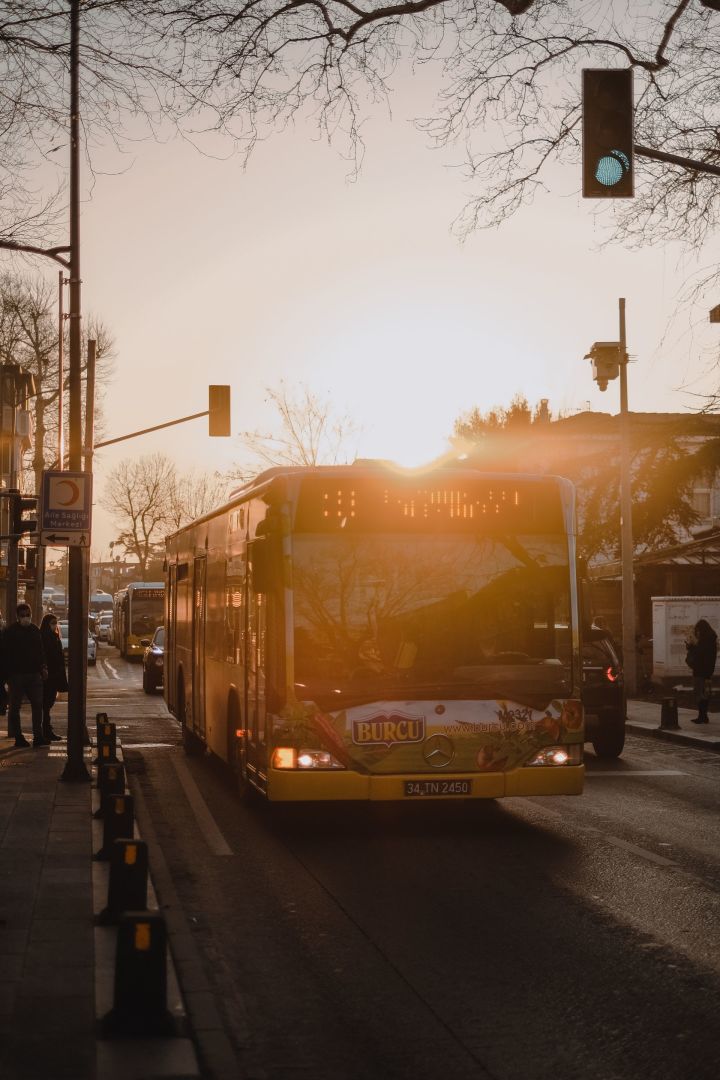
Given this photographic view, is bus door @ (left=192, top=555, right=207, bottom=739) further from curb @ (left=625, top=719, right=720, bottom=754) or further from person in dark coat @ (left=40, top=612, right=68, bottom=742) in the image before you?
curb @ (left=625, top=719, right=720, bottom=754)

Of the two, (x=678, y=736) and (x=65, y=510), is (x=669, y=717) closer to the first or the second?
(x=678, y=736)

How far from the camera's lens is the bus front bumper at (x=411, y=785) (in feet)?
35.2

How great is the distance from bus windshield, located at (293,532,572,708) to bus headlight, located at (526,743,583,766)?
38 centimetres

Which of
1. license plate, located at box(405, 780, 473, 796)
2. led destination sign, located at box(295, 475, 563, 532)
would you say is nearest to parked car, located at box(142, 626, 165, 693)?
led destination sign, located at box(295, 475, 563, 532)

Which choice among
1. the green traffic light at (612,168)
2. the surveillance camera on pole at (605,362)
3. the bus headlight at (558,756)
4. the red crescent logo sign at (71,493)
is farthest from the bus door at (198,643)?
the surveillance camera on pole at (605,362)

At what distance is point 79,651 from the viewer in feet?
52.6

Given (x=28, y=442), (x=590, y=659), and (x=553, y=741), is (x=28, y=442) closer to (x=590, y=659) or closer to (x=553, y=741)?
(x=590, y=659)

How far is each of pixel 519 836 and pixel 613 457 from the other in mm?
36289

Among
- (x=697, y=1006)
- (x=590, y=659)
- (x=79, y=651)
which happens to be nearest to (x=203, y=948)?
(x=697, y=1006)

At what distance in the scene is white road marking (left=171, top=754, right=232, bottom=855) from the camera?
1102 cm

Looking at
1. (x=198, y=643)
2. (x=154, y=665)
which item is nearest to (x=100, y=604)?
(x=154, y=665)

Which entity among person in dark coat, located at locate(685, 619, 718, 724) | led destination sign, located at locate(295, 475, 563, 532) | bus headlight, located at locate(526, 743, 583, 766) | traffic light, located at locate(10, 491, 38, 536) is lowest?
bus headlight, located at locate(526, 743, 583, 766)

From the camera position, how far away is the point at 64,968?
6586 millimetres

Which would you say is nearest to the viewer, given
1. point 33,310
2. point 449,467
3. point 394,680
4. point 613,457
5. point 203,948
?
point 203,948
